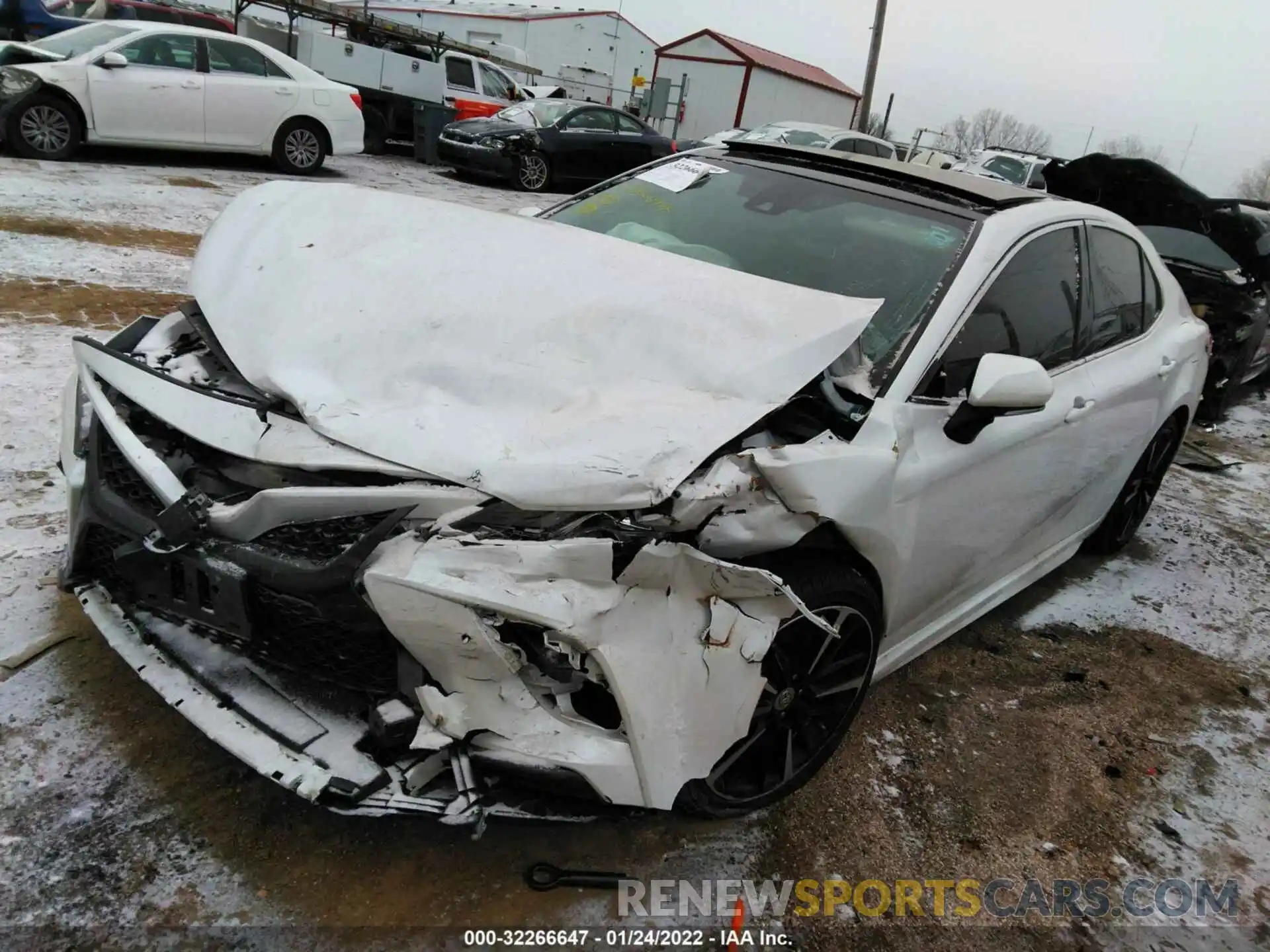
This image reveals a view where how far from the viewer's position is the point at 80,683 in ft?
7.91

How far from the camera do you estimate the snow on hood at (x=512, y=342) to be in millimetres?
1940

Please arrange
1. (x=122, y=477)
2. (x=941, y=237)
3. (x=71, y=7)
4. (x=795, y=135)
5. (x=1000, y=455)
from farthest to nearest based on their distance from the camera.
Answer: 1. (x=71, y=7)
2. (x=795, y=135)
3. (x=941, y=237)
4. (x=1000, y=455)
5. (x=122, y=477)

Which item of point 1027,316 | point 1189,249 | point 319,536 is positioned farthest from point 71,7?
point 1027,316

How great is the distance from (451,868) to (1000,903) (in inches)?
54.8

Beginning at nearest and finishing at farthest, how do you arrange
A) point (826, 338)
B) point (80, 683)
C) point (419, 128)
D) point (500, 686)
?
point (500, 686) < point (826, 338) < point (80, 683) < point (419, 128)

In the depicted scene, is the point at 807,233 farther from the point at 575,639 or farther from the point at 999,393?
the point at 575,639

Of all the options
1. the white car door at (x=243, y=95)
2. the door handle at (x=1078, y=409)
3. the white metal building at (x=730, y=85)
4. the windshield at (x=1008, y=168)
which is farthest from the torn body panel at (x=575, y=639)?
the white metal building at (x=730, y=85)

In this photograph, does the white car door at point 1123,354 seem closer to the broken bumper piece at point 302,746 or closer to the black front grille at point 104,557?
the broken bumper piece at point 302,746

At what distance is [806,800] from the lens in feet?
8.11

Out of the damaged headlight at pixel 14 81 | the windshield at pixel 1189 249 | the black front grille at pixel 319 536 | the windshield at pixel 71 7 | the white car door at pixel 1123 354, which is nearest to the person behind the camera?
the black front grille at pixel 319 536

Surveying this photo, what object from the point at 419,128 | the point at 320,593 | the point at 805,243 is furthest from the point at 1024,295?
the point at 419,128

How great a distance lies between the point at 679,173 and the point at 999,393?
173 cm

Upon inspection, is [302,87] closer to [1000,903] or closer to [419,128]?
[419,128]

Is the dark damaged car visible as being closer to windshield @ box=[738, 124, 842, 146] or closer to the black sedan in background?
windshield @ box=[738, 124, 842, 146]
